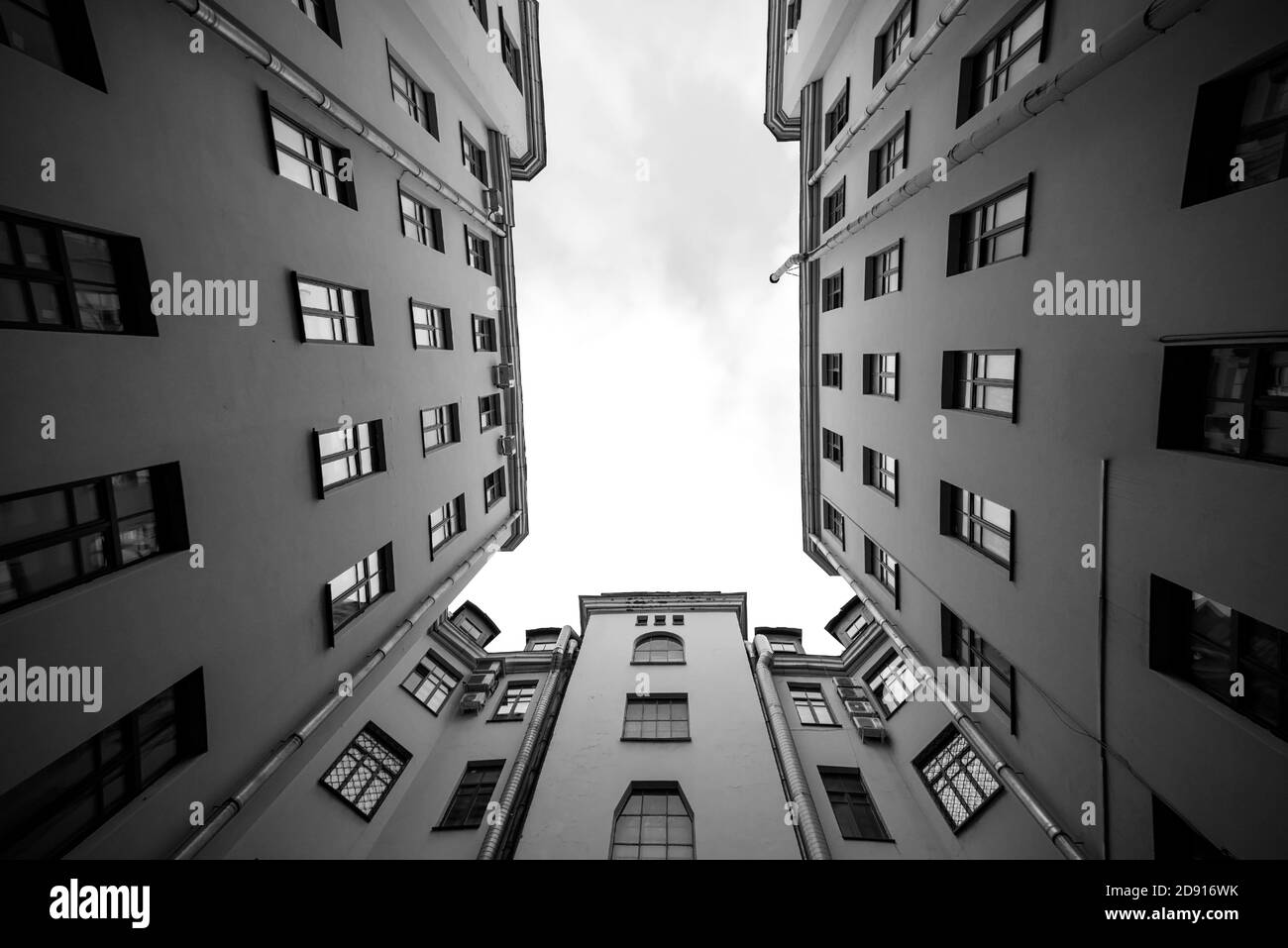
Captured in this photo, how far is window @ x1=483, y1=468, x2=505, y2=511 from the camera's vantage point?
24141 millimetres

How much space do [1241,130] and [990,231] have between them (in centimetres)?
575

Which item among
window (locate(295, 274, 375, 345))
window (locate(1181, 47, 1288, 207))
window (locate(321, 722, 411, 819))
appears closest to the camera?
window (locate(1181, 47, 1288, 207))

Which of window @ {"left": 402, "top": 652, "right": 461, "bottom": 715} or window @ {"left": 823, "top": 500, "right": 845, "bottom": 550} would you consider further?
window @ {"left": 823, "top": 500, "right": 845, "bottom": 550}

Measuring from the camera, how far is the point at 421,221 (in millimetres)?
18672

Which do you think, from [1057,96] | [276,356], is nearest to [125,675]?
[276,356]

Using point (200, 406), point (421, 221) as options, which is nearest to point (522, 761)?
point (200, 406)

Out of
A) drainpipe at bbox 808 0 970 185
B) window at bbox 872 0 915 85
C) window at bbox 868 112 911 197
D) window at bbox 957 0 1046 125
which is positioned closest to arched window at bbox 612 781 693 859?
window at bbox 957 0 1046 125

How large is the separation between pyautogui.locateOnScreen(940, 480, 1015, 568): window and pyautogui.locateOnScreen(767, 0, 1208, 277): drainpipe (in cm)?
858

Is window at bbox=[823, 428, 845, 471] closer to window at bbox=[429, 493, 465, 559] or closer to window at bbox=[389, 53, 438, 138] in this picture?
window at bbox=[429, 493, 465, 559]

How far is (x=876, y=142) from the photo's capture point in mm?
18656

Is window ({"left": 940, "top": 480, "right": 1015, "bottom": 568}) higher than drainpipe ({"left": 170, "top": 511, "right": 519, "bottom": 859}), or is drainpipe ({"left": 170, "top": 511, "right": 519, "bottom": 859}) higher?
window ({"left": 940, "top": 480, "right": 1015, "bottom": 568})

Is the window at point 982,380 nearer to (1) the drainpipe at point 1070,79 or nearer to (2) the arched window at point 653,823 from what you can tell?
(1) the drainpipe at point 1070,79
